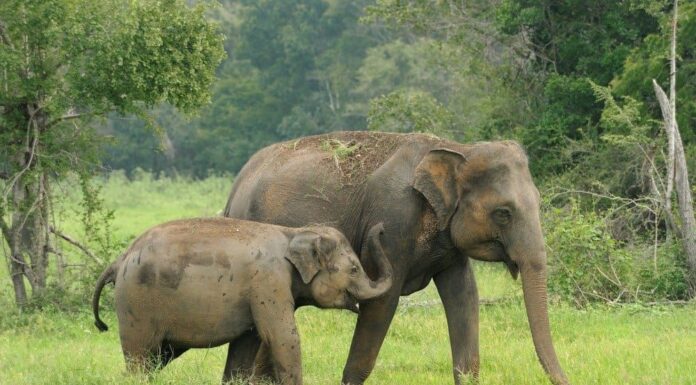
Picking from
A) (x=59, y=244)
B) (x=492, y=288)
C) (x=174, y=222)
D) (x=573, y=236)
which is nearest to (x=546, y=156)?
(x=492, y=288)

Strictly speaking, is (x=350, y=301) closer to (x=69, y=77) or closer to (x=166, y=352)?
(x=166, y=352)

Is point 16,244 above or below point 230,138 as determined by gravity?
above

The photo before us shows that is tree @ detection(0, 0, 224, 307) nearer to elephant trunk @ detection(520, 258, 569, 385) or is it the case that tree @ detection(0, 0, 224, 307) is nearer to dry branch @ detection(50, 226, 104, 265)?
dry branch @ detection(50, 226, 104, 265)

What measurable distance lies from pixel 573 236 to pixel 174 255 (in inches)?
281

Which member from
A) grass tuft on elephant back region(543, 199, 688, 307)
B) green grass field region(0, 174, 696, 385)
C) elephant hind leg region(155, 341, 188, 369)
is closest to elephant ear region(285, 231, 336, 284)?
elephant hind leg region(155, 341, 188, 369)

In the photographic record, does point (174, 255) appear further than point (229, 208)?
No

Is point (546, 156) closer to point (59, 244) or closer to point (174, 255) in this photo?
point (59, 244)

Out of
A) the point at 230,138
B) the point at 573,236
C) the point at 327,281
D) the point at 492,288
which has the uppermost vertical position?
the point at 327,281

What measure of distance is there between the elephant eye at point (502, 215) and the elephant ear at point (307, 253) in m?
1.23

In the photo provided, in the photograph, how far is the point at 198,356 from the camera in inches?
485

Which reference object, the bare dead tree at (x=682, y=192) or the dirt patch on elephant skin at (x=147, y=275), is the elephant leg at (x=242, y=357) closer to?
the dirt patch on elephant skin at (x=147, y=275)

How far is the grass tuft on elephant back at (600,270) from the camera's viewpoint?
1460 centimetres

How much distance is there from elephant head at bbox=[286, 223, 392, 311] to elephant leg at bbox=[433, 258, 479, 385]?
0.84 meters

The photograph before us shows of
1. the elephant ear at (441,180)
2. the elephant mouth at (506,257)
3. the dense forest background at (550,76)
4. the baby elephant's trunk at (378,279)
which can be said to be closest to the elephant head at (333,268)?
the baby elephant's trunk at (378,279)
